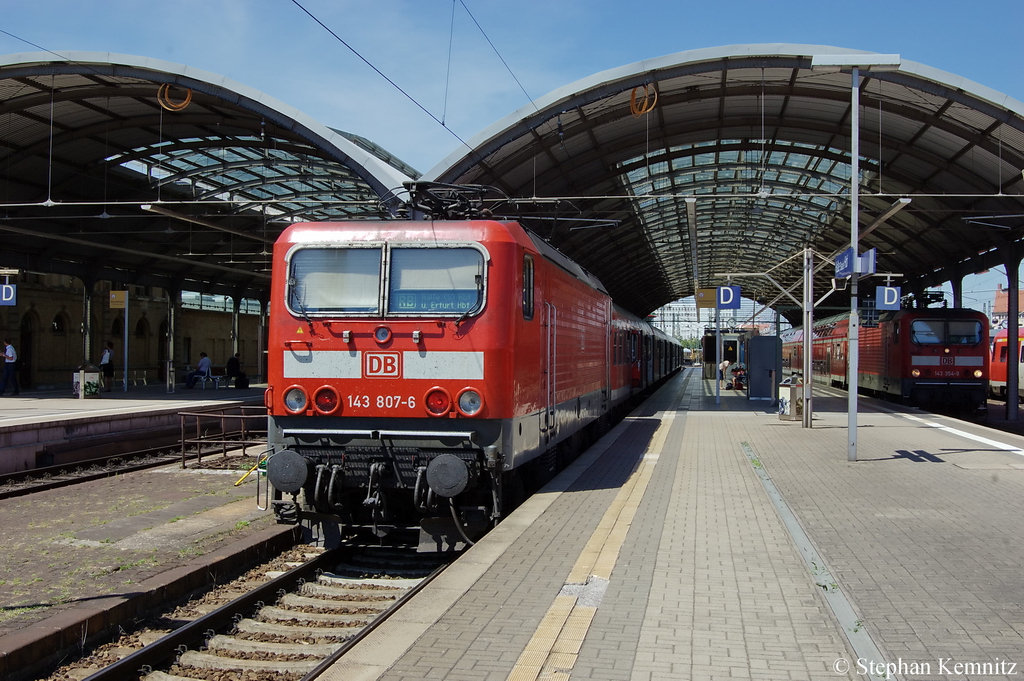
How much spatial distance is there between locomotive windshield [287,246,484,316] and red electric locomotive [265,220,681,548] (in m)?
0.01

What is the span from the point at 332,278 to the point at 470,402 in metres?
1.82

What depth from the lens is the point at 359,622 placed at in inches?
250

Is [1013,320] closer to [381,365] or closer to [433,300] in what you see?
[433,300]

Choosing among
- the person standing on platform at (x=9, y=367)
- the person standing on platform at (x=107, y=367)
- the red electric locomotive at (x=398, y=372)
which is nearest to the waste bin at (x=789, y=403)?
the red electric locomotive at (x=398, y=372)

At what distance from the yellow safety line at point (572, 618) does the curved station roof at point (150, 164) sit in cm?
925

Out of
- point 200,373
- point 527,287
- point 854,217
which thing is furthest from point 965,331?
point 200,373

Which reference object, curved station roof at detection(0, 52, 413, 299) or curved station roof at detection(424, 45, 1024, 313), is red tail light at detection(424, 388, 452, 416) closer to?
curved station roof at detection(0, 52, 413, 299)

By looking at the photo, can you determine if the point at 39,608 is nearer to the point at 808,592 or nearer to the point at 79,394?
the point at 808,592

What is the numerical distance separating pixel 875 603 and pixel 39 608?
19.4 ft

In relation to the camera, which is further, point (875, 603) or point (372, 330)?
point (372, 330)

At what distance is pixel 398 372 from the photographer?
24.8ft

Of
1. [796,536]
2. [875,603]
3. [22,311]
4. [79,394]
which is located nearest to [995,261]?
[796,536]

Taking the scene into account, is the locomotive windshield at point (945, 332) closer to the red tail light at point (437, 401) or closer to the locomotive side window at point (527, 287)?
the locomotive side window at point (527, 287)

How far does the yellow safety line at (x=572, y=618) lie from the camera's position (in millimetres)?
4281
